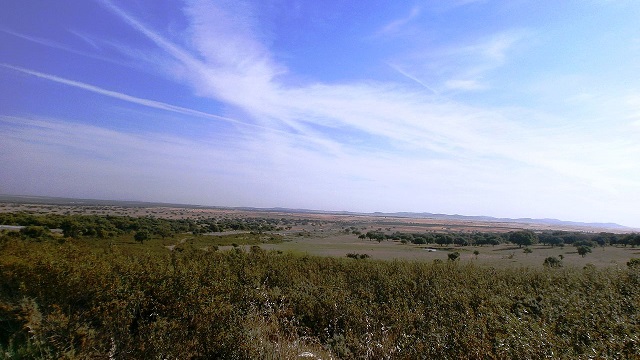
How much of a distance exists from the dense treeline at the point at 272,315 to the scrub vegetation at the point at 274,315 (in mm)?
27

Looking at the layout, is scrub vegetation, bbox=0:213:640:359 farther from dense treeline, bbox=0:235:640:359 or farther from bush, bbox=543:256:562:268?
bush, bbox=543:256:562:268

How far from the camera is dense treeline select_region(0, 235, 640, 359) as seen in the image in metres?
5.82

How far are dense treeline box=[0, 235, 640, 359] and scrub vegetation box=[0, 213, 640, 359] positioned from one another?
27mm

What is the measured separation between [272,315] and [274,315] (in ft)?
0.53

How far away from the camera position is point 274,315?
7.85 m

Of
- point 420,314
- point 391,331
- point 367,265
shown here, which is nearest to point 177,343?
point 391,331

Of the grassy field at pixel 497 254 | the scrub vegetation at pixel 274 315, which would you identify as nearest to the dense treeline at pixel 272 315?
the scrub vegetation at pixel 274 315

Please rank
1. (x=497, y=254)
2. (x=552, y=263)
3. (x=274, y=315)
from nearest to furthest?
(x=274, y=315) → (x=552, y=263) → (x=497, y=254)

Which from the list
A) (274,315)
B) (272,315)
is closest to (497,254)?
(274,315)

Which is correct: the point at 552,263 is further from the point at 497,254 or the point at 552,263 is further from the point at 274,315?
the point at 274,315

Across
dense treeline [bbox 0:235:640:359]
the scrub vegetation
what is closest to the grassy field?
the scrub vegetation

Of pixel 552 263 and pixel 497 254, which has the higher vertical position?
pixel 552 263

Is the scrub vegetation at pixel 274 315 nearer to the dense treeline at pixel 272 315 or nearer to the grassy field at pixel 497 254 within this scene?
the dense treeline at pixel 272 315

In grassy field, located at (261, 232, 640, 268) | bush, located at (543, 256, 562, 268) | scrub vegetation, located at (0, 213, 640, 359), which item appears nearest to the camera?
scrub vegetation, located at (0, 213, 640, 359)
